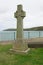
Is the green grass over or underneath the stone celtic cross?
underneath

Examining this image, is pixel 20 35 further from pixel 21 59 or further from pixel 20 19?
pixel 21 59

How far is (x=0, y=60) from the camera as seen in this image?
7117 mm

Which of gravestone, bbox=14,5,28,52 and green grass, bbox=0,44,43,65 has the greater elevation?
gravestone, bbox=14,5,28,52

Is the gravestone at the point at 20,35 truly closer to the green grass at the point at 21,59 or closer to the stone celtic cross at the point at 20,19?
the stone celtic cross at the point at 20,19

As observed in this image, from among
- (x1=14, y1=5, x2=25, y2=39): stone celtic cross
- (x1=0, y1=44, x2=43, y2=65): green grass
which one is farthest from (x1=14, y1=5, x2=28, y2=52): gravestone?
(x1=0, y1=44, x2=43, y2=65): green grass

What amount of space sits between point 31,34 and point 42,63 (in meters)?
18.6

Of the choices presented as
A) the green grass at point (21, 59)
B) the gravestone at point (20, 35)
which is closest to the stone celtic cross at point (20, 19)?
the gravestone at point (20, 35)

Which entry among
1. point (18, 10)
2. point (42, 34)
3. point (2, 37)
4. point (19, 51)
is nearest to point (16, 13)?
point (18, 10)

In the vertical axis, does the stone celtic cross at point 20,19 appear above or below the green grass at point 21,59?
above

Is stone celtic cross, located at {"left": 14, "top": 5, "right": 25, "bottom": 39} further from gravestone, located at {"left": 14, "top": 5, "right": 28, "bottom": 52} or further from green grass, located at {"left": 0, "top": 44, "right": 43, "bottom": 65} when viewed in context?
green grass, located at {"left": 0, "top": 44, "right": 43, "bottom": 65}

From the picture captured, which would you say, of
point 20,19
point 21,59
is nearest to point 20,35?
point 20,19

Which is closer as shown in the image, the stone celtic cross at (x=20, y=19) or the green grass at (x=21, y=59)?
the green grass at (x=21, y=59)

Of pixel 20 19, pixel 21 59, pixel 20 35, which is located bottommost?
pixel 21 59

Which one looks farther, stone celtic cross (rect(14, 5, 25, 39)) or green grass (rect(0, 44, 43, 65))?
stone celtic cross (rect(14, 5, 25, 39))
